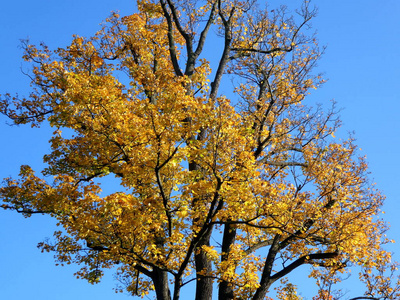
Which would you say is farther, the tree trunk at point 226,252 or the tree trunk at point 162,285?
the tree trunk at point 226,252

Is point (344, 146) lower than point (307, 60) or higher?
lower

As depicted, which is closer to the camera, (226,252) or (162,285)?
(162,285)

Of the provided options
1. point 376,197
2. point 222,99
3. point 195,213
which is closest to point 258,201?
point 195,213

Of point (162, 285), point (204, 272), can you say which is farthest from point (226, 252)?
point (162, 285)

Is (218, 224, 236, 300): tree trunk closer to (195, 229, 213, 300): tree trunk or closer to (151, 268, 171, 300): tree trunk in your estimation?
(195, 229, 213, 300): tree trunk

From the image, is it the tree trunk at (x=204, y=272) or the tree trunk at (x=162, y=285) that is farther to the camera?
the tree trunk at (x=204, y=272)

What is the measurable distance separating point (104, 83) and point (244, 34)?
8337mm

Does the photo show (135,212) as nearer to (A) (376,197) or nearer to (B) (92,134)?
(B) (92,134)

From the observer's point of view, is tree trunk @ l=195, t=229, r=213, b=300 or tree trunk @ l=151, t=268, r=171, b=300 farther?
Result: tree trunk @ l=195, t=229, r=213, b=300

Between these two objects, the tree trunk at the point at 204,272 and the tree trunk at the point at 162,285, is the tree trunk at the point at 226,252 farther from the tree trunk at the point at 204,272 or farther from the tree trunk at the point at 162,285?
the tree trunk at the point at 162,285

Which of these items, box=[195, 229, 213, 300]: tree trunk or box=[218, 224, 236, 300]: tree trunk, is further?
box=[218, 224, 236, 300]: tree trunk

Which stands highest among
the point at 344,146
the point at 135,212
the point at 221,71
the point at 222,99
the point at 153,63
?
the point at 153,63

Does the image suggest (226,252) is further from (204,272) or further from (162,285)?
(162,285)

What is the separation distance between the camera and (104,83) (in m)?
14.9
